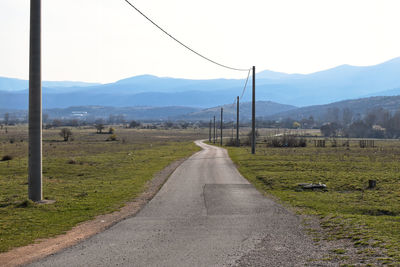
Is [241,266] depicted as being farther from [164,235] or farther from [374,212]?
[374,212]

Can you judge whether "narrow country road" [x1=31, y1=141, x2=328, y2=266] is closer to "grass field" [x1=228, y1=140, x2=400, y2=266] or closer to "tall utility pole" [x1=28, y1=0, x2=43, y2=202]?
"grass field" [x1=228, y1=140, x2=400, y2=266]

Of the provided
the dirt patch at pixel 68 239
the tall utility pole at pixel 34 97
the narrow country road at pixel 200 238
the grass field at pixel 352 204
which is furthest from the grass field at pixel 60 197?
the grass field at pixel 352 204

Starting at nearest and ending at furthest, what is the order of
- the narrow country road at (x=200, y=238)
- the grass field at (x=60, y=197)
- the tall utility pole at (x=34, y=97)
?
the narrow country road at (x=200, y=238) < the grass field at (x=60, y=197) < the tall utility pole at (x=34, y=97)

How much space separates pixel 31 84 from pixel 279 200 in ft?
36.7

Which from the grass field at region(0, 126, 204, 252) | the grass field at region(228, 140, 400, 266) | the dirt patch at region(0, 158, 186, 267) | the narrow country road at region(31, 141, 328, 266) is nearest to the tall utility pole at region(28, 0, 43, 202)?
the grass field at region(0, 126, 204, 252)

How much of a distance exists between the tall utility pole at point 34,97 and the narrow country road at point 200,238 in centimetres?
473

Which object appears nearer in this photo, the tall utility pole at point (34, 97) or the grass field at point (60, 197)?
the grass field at point (60, 197)

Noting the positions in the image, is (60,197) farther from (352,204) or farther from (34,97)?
(352,204)


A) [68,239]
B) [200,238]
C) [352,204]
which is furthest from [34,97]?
[352,204]

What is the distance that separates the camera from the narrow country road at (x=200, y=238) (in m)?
9.34

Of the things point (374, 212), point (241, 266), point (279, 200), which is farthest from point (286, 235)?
point (279, 200)

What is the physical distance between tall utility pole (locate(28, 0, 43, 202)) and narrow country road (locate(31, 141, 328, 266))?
4725 millimetres

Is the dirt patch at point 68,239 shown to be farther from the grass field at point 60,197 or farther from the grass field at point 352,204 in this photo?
the grass field at point 352,204

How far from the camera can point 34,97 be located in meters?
16.3
